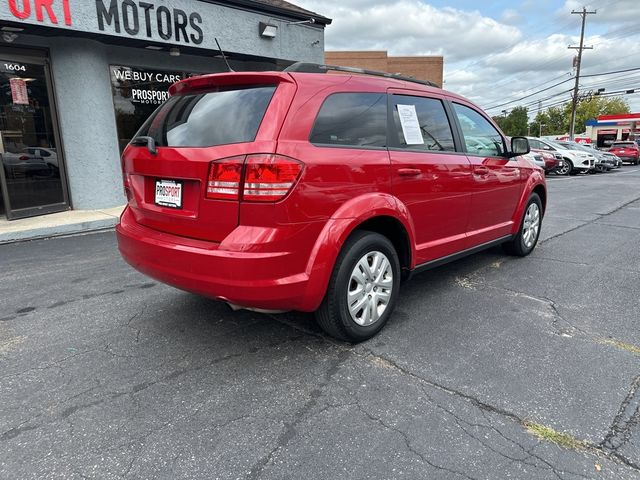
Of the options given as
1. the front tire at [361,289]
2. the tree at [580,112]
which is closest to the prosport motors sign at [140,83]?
the front tire at [361,289]

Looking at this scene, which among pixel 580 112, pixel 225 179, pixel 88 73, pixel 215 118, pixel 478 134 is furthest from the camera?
pixel 580 112

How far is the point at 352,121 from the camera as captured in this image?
10.2 ft

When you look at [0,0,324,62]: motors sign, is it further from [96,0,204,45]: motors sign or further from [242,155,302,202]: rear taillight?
[242,155,302,202]: rear taillight

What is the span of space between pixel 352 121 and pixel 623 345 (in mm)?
2543

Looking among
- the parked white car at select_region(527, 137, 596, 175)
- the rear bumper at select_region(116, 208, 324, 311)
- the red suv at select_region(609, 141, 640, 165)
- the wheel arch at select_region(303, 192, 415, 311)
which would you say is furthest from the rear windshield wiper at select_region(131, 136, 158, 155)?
the red suv at select_region(609, 141, 640, 165)

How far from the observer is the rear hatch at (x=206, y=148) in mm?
2641

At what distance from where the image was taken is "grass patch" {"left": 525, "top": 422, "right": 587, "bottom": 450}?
2.23 metres

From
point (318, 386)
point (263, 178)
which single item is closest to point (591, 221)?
point (318, 386)

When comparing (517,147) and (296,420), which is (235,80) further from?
(517,147)

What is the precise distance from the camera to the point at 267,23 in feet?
32.4

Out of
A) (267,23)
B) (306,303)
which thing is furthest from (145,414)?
(267,23)

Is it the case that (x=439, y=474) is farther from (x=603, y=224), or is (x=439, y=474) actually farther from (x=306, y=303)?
(x=603, y=224)

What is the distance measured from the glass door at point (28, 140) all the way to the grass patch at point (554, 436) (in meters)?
8.46

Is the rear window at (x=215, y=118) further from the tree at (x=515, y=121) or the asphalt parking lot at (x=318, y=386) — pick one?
the tree at (x=515, y=121)
